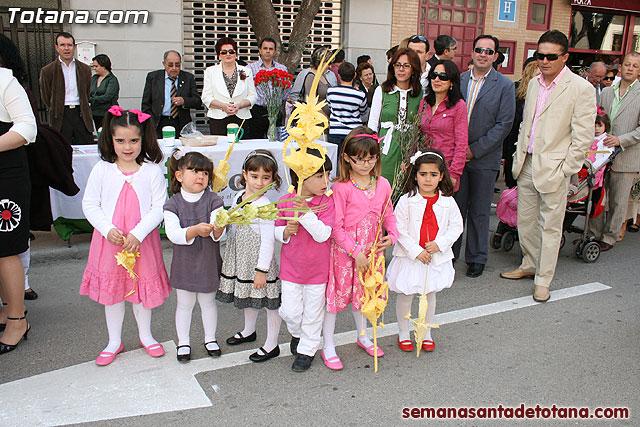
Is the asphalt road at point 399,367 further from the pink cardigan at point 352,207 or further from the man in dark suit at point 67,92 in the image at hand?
the man in dark suit at point 67,92

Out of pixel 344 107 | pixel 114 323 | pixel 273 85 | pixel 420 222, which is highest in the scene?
pixel 273 85

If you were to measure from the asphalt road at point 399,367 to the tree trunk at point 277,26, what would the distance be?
5783 mm

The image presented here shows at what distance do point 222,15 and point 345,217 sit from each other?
30.3ft

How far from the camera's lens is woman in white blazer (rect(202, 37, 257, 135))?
A: 713cm

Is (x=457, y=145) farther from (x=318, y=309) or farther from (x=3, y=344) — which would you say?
(x=3, y=344)

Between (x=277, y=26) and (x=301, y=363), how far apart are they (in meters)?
7.26

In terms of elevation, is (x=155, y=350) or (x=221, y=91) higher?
(x=221, y=91)

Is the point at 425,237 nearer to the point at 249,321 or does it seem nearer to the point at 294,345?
the point at 294,345

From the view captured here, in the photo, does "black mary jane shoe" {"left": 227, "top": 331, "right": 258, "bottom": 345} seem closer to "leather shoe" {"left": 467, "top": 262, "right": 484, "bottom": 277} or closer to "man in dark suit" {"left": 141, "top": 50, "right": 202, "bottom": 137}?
"leather shoe" {"left": 467, "top": 262, "right": 484, "bottom": 277}

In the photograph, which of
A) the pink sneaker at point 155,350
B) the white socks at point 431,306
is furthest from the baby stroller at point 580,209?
the pink sneaker at point 155,350

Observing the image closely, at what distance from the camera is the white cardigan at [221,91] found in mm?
7137

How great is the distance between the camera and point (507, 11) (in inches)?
547

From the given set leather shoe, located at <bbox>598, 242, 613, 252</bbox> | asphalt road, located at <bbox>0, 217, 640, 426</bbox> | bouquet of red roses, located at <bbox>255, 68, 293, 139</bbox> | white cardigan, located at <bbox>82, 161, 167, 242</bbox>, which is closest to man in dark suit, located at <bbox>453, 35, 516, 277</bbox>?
asphalt road, located at <bbox>0, 217, 640, 426</bbox>

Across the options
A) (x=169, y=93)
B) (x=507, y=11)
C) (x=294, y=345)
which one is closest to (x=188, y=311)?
(x=294, y=345)
